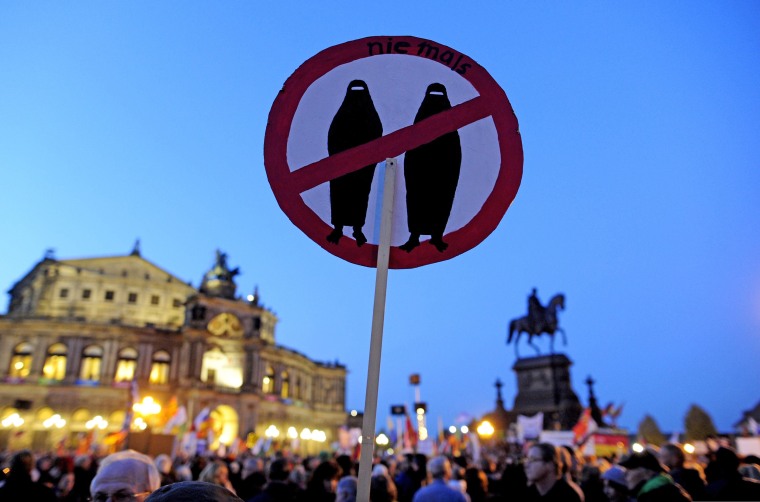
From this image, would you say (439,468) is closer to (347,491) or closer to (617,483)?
(347,491)

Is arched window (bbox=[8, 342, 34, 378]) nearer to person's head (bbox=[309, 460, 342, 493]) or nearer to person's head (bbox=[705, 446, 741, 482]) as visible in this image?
person's head (bbox=[309, 460, 342, 493])

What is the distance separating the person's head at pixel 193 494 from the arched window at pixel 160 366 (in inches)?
2204

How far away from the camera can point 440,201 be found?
2426 millimetres

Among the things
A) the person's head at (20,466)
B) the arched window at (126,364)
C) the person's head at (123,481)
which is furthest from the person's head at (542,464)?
the arched window at (126,364)

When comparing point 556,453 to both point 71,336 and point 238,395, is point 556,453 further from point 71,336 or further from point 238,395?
point 71,336

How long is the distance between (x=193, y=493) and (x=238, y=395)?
176ft

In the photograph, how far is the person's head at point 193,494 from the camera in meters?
1.41

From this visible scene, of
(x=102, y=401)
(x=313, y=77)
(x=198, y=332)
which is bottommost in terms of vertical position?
(x=102, y=401)

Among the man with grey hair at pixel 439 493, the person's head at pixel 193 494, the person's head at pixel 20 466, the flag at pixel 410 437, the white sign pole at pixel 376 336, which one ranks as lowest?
the flag at pixel 410 437

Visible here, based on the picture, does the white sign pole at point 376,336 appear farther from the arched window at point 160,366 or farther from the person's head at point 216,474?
the arched window at point 160,366

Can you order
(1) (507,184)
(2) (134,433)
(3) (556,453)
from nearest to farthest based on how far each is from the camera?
1. (1) (507,184)
2. (3) (556,453)
3. (2) (134,433)

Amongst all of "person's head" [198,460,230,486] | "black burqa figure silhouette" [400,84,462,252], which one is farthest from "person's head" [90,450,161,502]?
"person's head" [198,460,230,486]

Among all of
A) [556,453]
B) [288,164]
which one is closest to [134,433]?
[556,453]

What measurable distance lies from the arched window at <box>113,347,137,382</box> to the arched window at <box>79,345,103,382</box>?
5.68 ft
